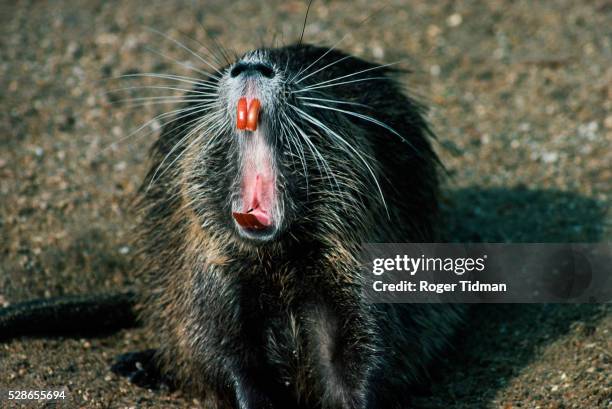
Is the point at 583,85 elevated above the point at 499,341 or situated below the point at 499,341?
above

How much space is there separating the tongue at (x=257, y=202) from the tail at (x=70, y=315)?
1459 mm

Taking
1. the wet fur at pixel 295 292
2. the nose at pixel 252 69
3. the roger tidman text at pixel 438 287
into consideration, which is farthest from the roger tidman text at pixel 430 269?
the nose at pixel 252 69

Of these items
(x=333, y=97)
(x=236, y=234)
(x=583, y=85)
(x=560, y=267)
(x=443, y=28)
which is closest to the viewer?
(x=236, y=234)

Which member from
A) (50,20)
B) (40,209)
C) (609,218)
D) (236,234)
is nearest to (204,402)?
(236,234)

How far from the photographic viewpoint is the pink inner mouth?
389cm

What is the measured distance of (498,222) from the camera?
5883 millimetres

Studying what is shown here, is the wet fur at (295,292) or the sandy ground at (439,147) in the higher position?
the sandy ground at (439,147)

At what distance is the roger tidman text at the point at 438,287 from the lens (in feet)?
14.1

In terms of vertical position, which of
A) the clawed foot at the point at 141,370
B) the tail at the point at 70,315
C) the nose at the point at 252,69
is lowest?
the clawed foot at the point at 141,370

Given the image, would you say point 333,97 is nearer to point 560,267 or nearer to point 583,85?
point 560,267

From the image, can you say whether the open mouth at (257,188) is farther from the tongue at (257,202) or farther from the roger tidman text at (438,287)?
the roger tidman text at (438,287)

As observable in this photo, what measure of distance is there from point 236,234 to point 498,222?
7.93 ft

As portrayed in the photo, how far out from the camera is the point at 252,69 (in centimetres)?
379

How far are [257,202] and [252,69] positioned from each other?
1.81 feet
